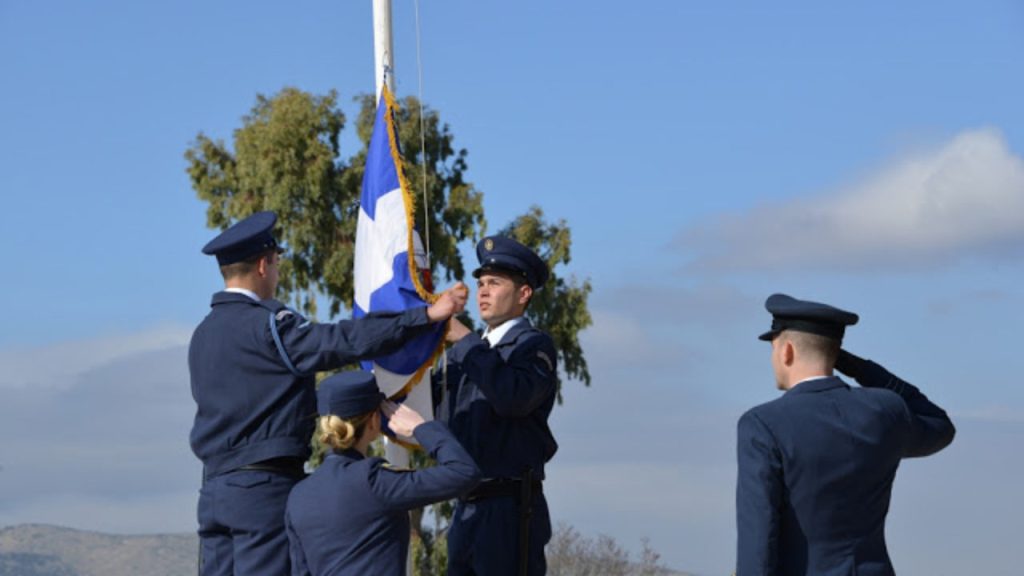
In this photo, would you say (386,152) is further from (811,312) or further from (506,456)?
(811,312)

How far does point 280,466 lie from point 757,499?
2068 mm

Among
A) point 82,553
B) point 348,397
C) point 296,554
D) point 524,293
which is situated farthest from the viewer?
point 82,553

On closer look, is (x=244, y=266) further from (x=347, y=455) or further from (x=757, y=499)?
(x=757, y=499)

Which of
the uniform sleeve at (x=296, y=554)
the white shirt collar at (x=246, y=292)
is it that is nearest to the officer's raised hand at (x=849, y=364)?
the uniform sleeve at (x=296, y=554)

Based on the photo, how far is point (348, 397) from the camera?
17.0 feet

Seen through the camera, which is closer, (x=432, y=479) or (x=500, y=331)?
(x=432, y=479)

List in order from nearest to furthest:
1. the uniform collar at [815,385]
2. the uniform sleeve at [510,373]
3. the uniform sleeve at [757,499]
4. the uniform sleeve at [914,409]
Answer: the uniform sleeve at [757,499] → the uniform collar at [815,385] → the uniform sleeve at [914,409] → the uniform sleeve at [510,373]

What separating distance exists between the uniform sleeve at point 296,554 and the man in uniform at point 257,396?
446 millimetres

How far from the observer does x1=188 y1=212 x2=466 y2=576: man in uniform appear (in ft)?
19.0

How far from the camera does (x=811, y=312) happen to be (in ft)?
15.5

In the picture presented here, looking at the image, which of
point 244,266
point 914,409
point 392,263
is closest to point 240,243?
point 244,266

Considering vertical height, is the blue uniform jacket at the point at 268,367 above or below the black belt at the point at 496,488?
above

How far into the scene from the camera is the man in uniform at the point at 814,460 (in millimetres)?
4562

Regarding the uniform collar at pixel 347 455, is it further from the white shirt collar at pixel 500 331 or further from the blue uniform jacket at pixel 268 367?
the white shirt collar at pixel 500 331
